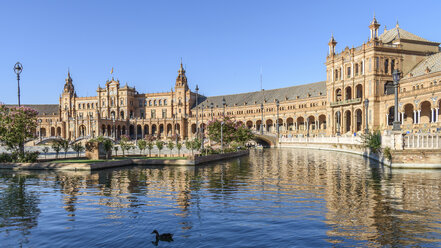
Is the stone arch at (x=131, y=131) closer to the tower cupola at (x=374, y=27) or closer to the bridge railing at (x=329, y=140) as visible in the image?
the bridge railing at (x=329, y=140)

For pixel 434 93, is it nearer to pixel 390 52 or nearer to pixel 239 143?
pixel 390 52

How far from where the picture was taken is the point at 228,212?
14375mm

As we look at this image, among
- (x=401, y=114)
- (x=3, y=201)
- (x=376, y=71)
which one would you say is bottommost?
(x=3, y=201)

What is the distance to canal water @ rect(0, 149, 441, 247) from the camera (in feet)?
36.2

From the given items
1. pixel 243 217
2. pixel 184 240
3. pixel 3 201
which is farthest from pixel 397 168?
pixel 3 201

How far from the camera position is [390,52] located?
232 ft

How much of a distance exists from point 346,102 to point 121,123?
2946 inches

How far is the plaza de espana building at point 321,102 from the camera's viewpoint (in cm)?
6406

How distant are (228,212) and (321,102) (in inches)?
3225

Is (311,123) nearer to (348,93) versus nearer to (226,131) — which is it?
(348,93)

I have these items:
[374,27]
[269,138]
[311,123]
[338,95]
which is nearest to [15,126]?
[269,138]

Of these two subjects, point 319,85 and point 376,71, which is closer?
point 376,71

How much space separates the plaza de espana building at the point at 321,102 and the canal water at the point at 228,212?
84.7 feet

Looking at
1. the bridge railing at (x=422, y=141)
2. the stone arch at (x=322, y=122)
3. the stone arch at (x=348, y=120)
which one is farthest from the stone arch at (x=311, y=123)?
the bridge railing at (x=422, y=141)
